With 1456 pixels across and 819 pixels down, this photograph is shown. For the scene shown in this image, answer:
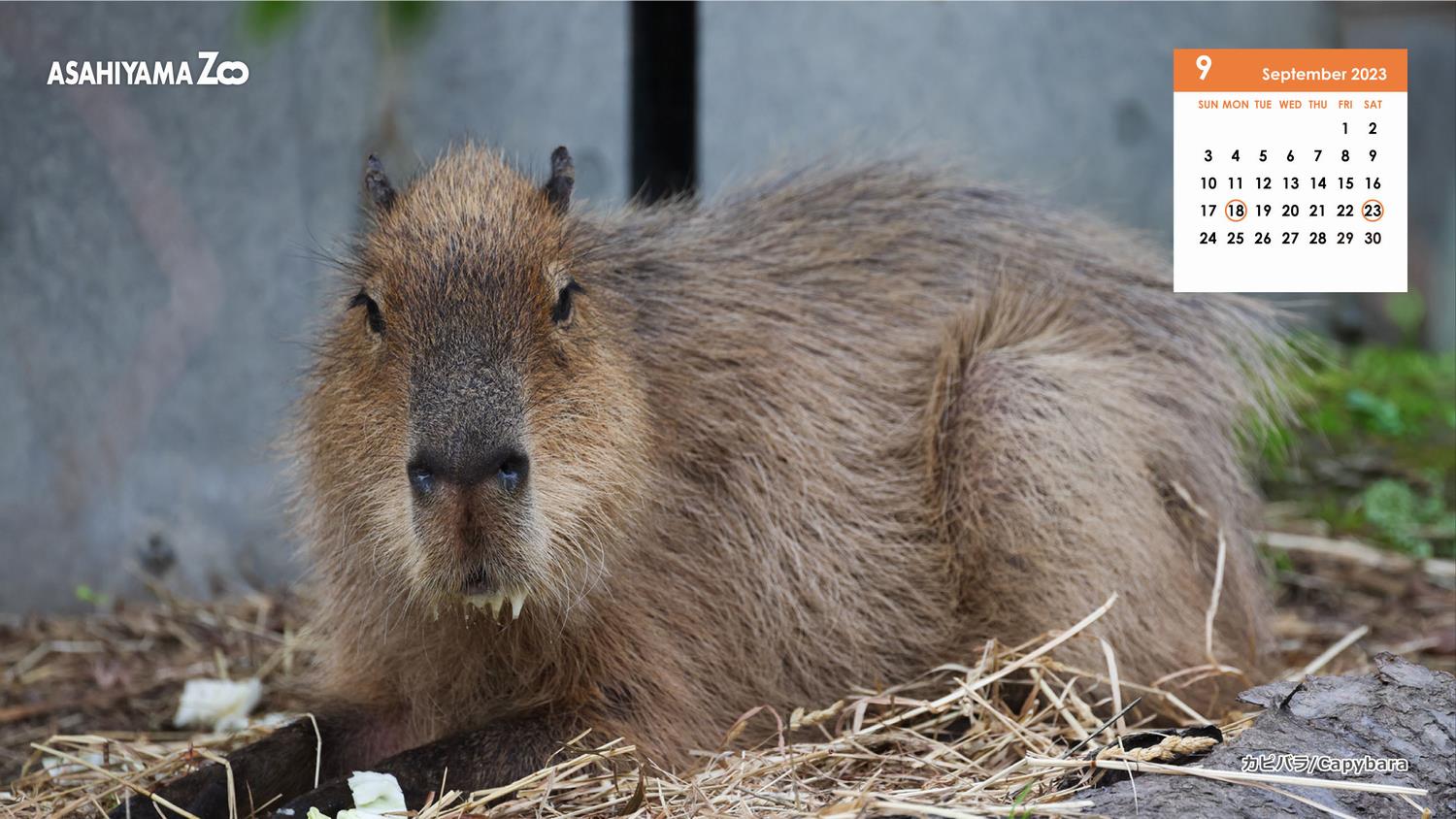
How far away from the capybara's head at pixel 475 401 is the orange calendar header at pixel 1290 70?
1.50m

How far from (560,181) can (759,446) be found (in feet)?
2.92

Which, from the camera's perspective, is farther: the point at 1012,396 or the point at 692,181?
the point at 692,181

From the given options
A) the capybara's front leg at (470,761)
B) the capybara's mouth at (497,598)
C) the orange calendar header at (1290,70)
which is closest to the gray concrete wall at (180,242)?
the capybara's front leg at (470,761)

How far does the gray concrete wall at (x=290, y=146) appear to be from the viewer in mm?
3959

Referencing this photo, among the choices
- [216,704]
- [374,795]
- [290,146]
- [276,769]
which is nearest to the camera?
[374,795]

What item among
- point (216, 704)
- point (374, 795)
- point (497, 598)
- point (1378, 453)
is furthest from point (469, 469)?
point (1378, 453)

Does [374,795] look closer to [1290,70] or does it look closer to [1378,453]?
[1290,70]

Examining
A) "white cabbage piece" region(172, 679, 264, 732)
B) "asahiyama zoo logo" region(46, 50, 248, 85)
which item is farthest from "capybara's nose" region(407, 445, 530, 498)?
"asahiyama zoo logo" region(46, 50, 248, 85)

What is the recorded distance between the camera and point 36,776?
303 cm

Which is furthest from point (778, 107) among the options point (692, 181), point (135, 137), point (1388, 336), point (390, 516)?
point (390, 516)

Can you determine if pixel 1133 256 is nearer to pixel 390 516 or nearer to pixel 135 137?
pixel 390 516

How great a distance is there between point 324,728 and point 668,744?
82cm

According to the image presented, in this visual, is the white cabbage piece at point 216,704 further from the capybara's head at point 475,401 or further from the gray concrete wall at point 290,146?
the capybara's head at point 475,401

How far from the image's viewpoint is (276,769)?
289 cm
